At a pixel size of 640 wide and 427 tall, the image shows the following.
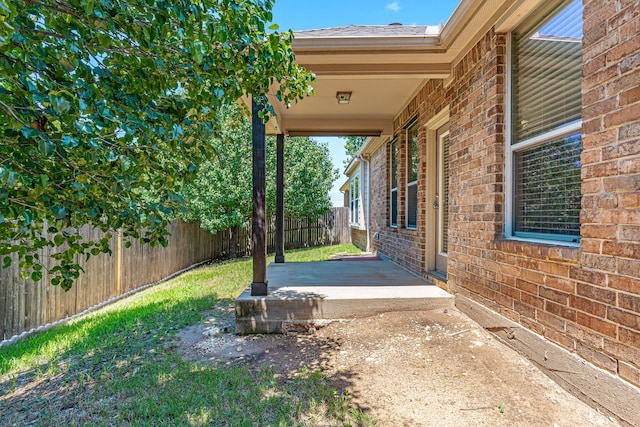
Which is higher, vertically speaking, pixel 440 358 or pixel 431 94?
pixel 431 94

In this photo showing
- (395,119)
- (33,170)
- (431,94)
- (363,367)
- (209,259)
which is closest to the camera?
(33,170)

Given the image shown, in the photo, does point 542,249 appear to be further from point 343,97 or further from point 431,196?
point 343,97

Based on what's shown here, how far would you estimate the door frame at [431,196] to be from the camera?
5.07 metres

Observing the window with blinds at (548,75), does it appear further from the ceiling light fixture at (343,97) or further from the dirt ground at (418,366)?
the ceiling light fixture at (343,97)

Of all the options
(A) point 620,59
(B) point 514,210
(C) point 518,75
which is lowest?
(B) point 514,210

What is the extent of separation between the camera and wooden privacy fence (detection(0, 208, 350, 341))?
4.16m

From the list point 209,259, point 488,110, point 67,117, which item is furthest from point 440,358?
point 209,259

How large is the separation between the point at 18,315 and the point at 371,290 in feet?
13.9

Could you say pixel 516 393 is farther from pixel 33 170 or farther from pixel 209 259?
pixel 209 259

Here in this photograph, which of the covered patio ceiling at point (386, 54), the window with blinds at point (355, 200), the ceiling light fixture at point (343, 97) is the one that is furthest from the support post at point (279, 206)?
the window with blinds at point (355, 200)

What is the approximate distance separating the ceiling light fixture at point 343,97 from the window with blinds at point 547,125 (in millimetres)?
2612

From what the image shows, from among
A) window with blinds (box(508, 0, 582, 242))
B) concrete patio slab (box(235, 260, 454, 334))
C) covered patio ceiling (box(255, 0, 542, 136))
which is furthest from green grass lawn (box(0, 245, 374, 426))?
covered patio ceiling (box(255, 0, 542, 136))

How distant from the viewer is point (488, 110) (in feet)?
10.8

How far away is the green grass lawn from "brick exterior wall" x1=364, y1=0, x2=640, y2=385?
147 centimetres
